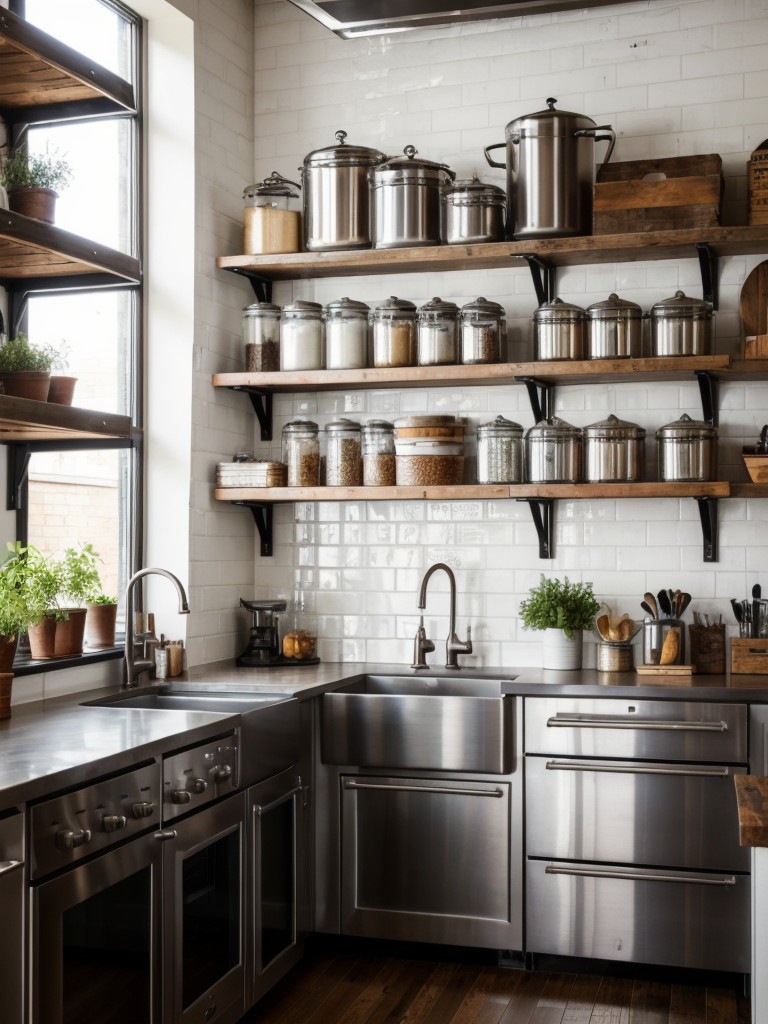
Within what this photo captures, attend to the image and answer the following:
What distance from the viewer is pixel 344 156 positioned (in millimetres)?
4395

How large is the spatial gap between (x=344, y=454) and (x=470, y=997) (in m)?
1.97

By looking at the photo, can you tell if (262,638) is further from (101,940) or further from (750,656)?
(101,940)

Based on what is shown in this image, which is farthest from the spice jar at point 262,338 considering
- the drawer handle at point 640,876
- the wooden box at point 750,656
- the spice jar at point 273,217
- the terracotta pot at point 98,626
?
the drawer handle at point 640,876

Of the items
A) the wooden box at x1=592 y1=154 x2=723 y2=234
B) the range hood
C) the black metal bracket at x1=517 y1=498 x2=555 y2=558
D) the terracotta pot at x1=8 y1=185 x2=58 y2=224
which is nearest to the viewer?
the range hood

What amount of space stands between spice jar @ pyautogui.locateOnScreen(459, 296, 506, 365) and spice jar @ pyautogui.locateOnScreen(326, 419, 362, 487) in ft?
1.72

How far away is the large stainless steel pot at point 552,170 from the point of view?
4.18 meters

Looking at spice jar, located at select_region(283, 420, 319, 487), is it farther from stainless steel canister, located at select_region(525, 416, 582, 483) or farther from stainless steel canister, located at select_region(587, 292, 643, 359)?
stainless steel canister, located at select_region(587, 292, 643, 359)

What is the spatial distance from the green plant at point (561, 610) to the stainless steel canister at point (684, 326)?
931mm

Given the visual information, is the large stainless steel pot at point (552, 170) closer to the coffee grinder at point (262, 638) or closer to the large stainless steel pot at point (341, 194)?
the large stainless steel pot at point (341, 194)

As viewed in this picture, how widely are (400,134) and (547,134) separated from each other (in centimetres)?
79

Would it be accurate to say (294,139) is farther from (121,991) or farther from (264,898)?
(121,991)

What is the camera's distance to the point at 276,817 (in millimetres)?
3633

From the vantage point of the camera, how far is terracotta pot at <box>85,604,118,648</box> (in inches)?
156

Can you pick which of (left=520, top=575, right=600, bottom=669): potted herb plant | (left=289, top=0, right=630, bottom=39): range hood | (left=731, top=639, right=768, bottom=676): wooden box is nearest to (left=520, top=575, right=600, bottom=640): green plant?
(left=520, top=575, right=600, bottom=669): potted herb plant
